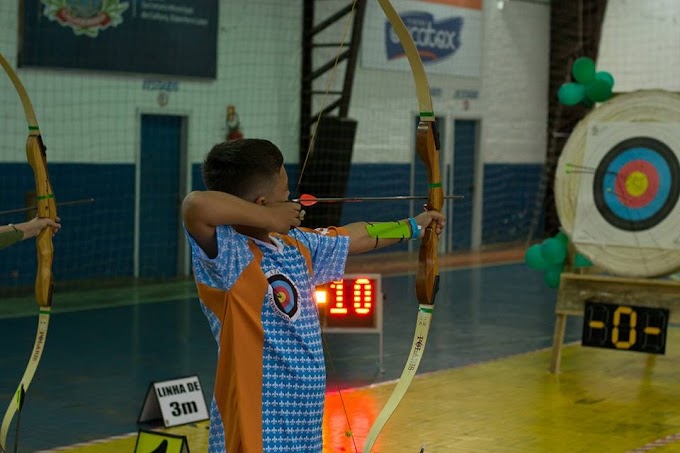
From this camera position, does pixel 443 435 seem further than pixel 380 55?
No

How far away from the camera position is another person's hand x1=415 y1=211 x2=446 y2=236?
3.09 meters

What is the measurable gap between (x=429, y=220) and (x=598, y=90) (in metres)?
4.06

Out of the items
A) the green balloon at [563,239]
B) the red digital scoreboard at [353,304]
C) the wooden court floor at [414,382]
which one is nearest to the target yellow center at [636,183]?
the green balloon at [563,239]

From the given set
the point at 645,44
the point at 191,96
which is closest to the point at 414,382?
the point at 191,96

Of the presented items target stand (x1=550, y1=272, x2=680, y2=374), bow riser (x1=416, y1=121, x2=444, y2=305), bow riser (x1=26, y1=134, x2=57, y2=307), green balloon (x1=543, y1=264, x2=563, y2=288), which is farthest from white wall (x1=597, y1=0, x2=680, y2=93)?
bow riser (x1=416, y1=121, x2=444, y2=305)

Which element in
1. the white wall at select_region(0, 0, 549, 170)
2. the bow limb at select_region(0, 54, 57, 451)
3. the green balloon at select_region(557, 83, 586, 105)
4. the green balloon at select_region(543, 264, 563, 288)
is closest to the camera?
the bow limb at select_region(0, 54, 57, 451)

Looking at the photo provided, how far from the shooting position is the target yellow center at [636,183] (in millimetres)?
6785

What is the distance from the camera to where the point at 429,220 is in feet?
10.2

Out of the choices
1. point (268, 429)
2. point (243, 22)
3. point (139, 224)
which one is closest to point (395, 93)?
point (243, 22)

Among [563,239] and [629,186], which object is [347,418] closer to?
[563,239]

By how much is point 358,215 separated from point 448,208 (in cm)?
186

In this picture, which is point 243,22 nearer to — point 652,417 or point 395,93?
point 395,93

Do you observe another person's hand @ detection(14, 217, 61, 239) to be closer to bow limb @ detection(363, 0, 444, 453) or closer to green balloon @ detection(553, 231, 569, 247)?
bow limb @ detection(363, 0, 444, 453)

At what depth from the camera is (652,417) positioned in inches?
226
